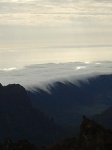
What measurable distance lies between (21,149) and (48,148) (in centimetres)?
690

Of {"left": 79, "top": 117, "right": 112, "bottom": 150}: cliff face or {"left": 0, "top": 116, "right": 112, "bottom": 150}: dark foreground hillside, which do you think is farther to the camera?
{"left": 0, "top": 116, "right": 112, "bottom": 150}: dark foreground hillside

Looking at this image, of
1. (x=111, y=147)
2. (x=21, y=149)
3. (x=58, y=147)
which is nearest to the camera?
(x=111, y=147)

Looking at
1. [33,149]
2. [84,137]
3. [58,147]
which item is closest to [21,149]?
[33,149]

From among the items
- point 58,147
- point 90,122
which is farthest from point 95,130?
point 58,147

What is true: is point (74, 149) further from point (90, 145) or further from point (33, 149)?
point (33, 149)

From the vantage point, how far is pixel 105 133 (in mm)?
96438

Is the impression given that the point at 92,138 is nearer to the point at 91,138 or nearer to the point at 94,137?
the point at 91,138

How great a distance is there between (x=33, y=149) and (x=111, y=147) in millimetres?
20062

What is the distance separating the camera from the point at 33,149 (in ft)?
357

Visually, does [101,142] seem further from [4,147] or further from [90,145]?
[4,147]

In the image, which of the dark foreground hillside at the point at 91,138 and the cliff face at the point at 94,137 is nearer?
the cliff face at the point at 94,137

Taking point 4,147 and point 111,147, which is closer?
point 111,147

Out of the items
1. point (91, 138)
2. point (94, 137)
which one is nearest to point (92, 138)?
point (91, 138)

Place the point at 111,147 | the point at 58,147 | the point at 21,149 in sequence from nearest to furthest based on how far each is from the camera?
the point at 111,147 < the point at 58,147 < the point at 21,149
